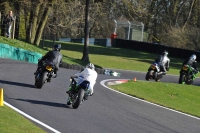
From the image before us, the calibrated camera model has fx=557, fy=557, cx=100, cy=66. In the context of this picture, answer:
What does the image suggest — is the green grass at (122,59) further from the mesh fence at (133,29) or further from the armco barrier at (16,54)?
the armco barrier at (16,54)

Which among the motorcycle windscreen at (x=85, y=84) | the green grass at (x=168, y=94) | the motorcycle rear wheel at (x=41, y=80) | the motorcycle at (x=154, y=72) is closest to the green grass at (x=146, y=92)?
the green grass at (x=168, y=94)

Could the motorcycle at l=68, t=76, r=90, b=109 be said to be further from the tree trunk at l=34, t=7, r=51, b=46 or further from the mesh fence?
the mesh fence

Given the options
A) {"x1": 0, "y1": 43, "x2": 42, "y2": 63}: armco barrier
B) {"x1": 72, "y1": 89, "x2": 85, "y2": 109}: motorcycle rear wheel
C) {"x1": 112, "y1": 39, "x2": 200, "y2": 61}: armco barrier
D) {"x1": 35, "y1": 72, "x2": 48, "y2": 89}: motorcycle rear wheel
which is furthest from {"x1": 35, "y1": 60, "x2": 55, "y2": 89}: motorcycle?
{"x1": 112, "y1": 39, "x2": 200, "y2": 61}: armco barrier

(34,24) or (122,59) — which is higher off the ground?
(34,24)

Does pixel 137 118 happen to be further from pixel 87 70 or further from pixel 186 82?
pixel 186 82

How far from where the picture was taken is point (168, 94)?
21.3 meters

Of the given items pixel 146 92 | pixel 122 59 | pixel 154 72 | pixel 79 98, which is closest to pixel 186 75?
pixel 154 72

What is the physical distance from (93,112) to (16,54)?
1459cm

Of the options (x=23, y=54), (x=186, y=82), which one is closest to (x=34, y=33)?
(x=23, y=54)

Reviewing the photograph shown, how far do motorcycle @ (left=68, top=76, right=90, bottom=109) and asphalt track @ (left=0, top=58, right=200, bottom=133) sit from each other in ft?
0.74

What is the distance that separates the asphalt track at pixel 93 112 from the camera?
12.3 metres

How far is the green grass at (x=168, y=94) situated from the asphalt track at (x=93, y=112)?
1.11 m

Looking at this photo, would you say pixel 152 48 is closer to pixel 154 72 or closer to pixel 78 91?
pixel 154 72

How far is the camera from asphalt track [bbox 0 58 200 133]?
12310 millimetres
